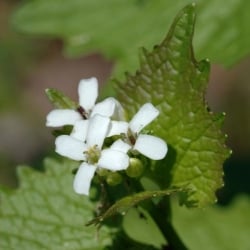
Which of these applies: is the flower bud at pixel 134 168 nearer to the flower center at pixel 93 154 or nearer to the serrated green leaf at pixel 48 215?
the flower center at pixel 93 154

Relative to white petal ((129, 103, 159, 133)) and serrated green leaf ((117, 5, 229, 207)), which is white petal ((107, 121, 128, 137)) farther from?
serrated green leaf ((117, 5, 229, 207))

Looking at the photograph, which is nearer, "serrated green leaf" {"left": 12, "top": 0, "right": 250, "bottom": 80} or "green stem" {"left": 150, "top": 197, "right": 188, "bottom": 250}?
"green stem" {"left": 150, "top": 197, "right": 188, "bottom": 250}

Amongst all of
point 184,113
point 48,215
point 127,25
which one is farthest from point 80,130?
point 127,25

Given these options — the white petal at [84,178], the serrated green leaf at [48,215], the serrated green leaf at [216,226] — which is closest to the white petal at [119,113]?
the white petal at [84,178]

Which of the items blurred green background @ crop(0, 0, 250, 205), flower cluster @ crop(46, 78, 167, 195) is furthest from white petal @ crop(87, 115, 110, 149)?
blurred green background @ crop(0, 0, 250, 205)

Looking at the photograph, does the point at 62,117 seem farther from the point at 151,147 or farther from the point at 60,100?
the point at 151,147

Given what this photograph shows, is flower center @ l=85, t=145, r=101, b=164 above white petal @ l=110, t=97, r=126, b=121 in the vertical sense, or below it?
below
